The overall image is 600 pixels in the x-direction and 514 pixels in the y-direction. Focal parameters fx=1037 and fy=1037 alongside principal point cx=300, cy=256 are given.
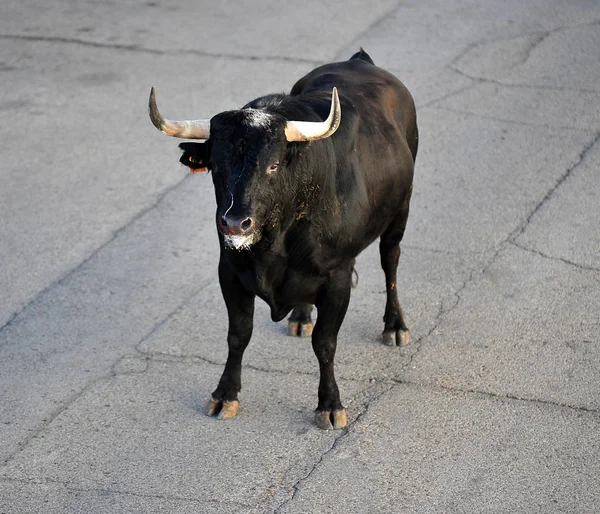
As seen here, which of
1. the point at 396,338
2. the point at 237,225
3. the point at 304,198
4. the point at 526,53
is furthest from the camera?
the point at 526,53

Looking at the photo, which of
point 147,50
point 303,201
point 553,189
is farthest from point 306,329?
point 147,50

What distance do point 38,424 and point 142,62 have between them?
6549 mm

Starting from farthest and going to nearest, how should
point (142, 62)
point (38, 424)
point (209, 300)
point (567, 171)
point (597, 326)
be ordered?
point (142, 62)
point (567, 171)
point (209, 300)
point (597, 326)
point (38, 424)

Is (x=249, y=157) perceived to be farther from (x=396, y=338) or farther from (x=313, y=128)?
(x=396, y=338)

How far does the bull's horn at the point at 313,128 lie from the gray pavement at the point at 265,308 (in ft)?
5.66

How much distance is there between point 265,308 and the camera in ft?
24.1

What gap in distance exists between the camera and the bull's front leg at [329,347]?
19.5 feet

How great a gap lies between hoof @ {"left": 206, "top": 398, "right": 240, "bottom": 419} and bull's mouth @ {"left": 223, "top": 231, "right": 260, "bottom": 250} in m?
1.18

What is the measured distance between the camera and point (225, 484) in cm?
544

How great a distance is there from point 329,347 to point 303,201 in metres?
0.90

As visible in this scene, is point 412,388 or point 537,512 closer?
point 537,512

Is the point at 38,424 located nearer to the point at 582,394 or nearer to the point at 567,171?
the point at 582,394

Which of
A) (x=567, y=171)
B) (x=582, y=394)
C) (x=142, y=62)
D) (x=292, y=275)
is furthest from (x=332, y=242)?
(x=142, y=62)

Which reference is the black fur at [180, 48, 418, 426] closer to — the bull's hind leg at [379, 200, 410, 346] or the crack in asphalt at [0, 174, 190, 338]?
the bull's hind leg at [379, 200, 410, 346]
